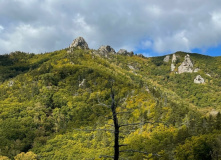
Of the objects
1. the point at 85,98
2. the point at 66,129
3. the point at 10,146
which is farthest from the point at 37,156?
the point at 85,98

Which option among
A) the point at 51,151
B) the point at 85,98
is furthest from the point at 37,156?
the point at 85,98

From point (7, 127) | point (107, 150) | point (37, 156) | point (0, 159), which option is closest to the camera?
point (0, 159)

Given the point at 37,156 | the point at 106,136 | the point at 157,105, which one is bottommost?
the point at 37,156

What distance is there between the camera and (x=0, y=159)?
11494 centimetres

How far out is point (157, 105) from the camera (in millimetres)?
139500

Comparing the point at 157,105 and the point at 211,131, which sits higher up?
the point at 157,105

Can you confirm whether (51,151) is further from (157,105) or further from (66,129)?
(157,105)

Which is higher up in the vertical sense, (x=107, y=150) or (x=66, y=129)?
(x=66, y=129)

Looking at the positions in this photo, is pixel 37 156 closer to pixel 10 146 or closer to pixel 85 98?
pixel 10 146

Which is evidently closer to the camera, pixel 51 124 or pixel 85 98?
pixel 51 124

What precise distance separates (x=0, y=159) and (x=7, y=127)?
51.1 metres

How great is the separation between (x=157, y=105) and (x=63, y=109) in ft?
269

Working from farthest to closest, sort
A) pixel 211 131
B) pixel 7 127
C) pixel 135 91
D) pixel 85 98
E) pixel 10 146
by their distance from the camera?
pixel 85 98
pixel 135 91
pixel 7 127
pixel 10 146
pixel 211 131

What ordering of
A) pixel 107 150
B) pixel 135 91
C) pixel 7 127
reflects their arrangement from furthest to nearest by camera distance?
pixel 135 91, pixel 7 127, pixel 107 150
